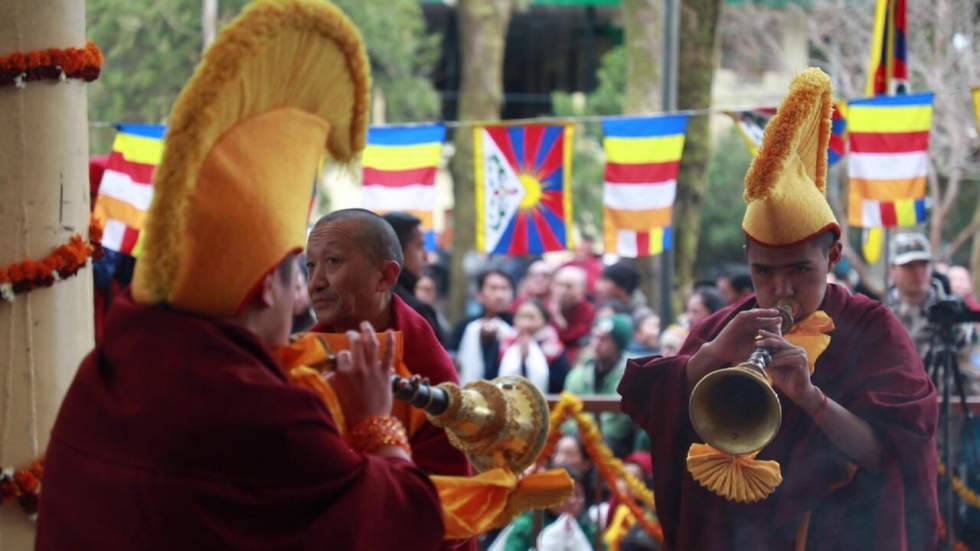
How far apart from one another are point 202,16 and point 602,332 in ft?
32.4

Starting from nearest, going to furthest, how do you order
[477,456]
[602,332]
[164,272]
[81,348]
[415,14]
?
[164,272], [477,456], [81,348], [602,332], [415,14]

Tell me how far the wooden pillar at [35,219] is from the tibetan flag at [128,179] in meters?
4.32

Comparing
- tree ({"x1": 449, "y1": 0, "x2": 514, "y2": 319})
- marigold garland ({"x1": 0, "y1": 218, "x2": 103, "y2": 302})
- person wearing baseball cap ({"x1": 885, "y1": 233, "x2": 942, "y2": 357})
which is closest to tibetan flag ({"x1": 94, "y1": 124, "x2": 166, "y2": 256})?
marigold garland ({"x1": 0, "y1": 218, "x2": 103, "y2": 302})

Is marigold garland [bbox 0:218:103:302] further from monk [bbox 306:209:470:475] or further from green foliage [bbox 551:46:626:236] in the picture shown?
green foliage [bbox 551:46:626:236]

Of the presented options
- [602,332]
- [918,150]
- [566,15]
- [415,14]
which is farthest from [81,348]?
[566,15]

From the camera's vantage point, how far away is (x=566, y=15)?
3072 centimetres

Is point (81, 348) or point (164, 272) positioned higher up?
point (164, 272)

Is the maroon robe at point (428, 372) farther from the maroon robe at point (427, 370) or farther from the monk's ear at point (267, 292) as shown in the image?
the monk's ear at point (267, 292)

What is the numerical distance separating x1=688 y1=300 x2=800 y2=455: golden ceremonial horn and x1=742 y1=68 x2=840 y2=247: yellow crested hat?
28cm

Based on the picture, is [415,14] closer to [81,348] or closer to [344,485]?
Result: [81,348]

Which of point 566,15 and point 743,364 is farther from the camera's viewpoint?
point 566,15

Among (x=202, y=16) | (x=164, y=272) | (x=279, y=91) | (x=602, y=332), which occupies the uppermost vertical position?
(x=202, y=16)

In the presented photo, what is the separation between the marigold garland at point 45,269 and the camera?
4578 mm

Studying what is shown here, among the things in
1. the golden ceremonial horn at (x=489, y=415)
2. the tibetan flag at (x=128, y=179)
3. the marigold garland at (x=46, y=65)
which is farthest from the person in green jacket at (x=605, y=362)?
the golden ceremonial horn at (x=489, y=415)
